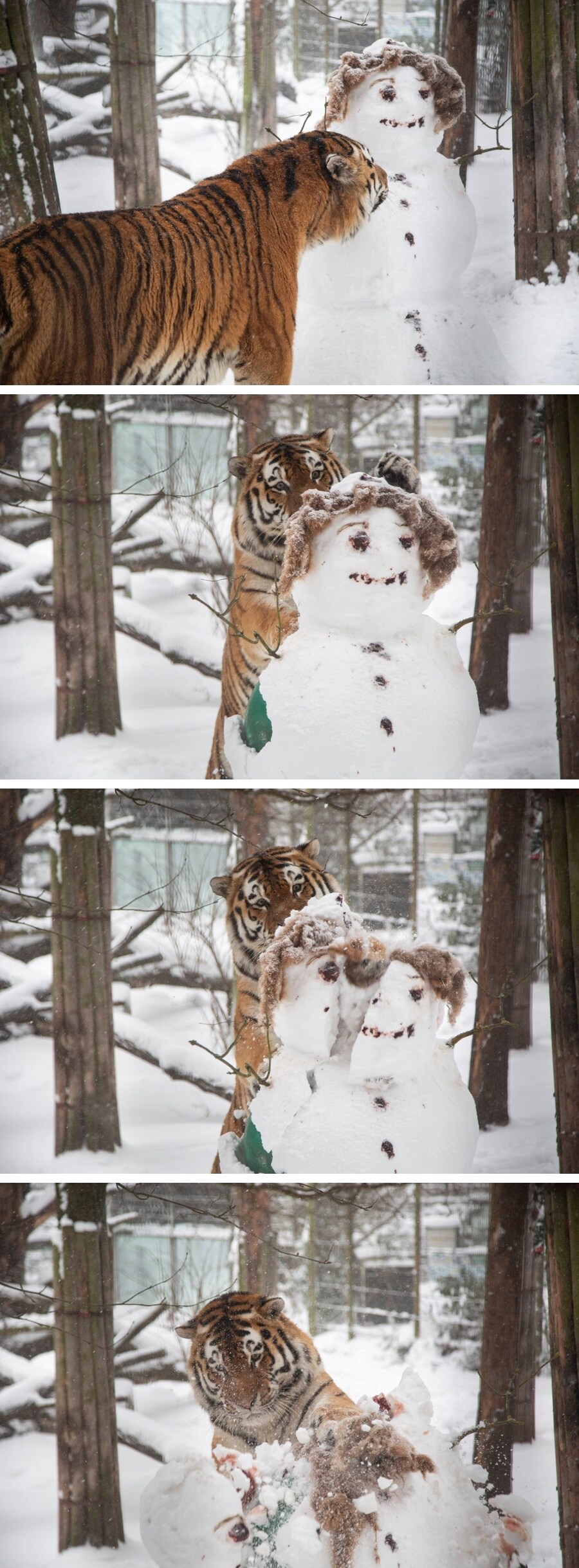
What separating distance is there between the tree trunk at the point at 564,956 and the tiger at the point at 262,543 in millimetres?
397

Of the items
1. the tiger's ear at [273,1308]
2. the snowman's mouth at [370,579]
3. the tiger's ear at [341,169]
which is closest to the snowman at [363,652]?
the snowman's mouth at [370,579]

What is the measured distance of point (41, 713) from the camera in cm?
174

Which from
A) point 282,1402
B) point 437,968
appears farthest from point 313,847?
point 282,1402

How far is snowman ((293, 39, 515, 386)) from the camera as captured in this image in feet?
5.84

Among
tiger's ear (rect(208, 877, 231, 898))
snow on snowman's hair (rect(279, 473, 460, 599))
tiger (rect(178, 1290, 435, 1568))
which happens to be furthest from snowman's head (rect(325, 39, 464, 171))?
tiger (rect(178, 1290, 435, 1568))

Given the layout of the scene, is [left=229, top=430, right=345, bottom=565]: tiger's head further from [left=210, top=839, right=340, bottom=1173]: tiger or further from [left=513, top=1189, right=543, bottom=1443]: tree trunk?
[left=513, top=1189, right=543, bottom=1443]: tree trunk

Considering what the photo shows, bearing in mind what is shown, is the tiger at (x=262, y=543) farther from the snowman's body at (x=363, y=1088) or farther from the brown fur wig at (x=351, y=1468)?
the brown fur wig at (x=351, y=1468)

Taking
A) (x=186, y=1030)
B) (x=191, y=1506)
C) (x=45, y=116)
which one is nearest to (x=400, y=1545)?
(x=191, y=1506)

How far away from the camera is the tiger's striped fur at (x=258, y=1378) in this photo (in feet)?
5.58

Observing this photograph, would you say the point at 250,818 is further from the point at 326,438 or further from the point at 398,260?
the point at 398,260

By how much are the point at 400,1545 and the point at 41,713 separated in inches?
41.7

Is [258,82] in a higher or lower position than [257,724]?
higher

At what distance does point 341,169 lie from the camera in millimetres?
1764

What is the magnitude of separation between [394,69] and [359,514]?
0.59 meters
